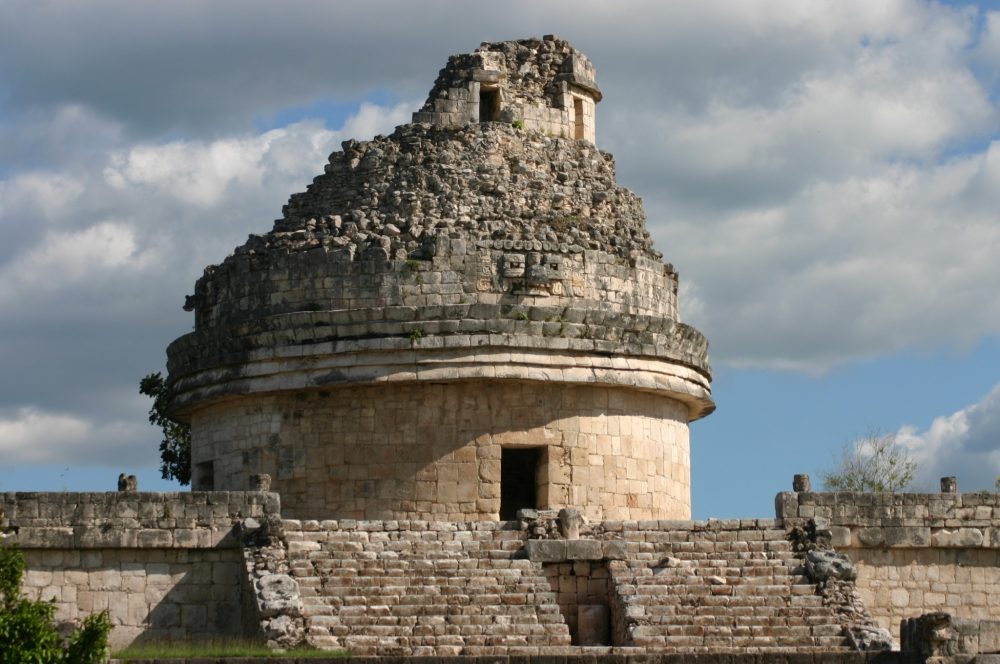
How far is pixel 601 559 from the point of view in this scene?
22.8m

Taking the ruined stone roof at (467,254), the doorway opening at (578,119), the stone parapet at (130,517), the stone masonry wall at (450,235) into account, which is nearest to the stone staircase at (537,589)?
the stone parapet at (130,517)

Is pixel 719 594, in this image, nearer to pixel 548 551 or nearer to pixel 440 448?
pixel 548 551

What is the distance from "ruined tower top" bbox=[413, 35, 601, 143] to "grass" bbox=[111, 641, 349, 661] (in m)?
9.96

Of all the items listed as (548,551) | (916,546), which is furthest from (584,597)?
(916,546)

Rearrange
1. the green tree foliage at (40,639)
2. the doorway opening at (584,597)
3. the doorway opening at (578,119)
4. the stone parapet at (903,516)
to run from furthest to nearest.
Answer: the doorway opening at (578,119) → the stone parapet at (903,516) → the doorway opening at (584,597) → the green tree foliage at (40,639)

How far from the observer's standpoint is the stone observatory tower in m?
25.2

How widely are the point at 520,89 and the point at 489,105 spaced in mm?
544

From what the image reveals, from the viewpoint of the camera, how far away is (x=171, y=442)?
34750 mm

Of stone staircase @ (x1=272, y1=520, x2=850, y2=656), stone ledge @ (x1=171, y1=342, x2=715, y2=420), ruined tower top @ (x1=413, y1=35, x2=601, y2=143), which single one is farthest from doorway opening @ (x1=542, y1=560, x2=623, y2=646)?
ruined tower top @ (x1=413, y1=35, x2=601, y2=143)

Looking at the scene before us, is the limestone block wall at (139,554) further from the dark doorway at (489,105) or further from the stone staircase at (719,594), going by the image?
the dark doorway at (489,105)

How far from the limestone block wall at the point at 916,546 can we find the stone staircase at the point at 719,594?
1.02m

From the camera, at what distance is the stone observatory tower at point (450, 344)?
25250 millimetres

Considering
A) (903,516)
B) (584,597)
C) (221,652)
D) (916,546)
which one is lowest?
(221,652)

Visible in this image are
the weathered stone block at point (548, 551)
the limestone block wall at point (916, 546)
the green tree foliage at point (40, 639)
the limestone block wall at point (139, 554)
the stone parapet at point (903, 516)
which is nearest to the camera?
the green tree foliage at point (40, 639)
